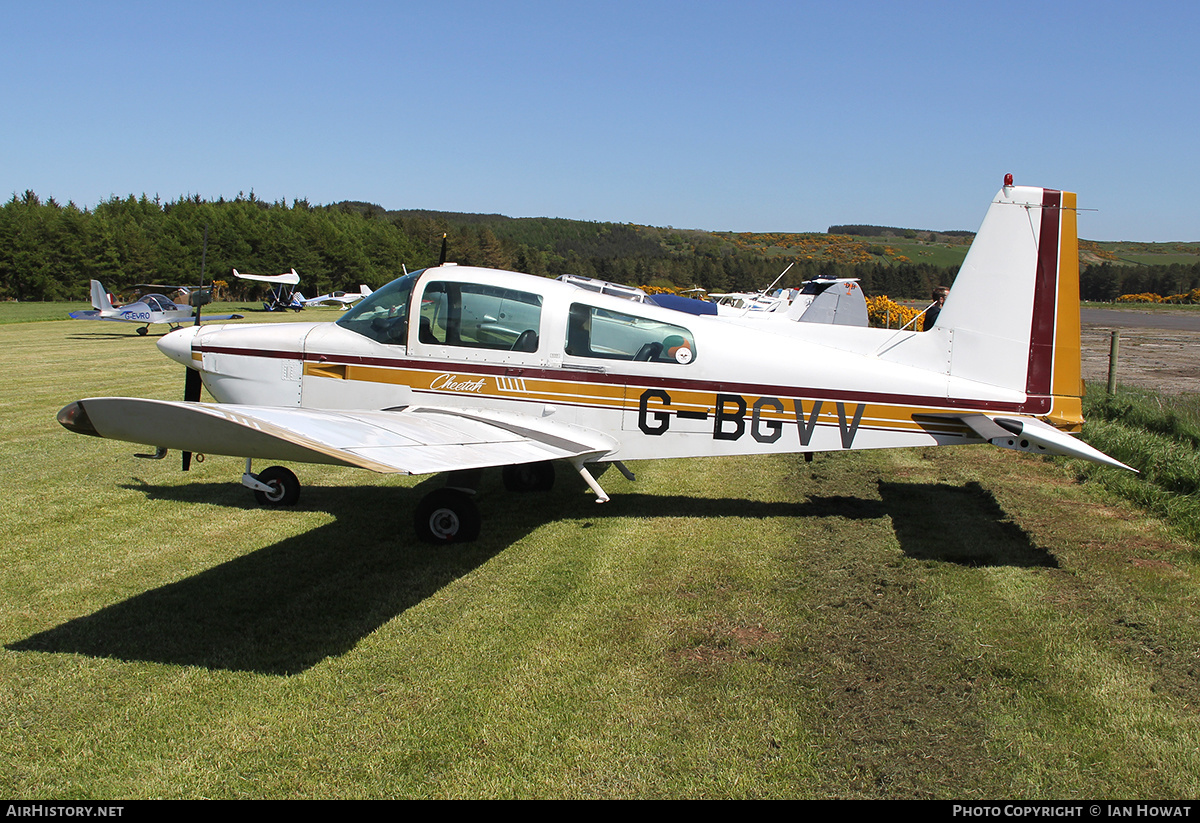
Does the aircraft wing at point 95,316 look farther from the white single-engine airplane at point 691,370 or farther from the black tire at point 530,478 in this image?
the black tire at point 530,478

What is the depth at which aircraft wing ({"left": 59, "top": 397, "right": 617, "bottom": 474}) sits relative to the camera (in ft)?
11.4

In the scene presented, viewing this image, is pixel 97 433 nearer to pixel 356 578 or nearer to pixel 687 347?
pixel 356 578

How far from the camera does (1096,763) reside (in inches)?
123

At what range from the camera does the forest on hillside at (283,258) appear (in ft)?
Result: 201

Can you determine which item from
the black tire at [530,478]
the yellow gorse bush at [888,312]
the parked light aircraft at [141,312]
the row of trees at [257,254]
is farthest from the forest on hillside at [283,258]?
the black tire at [530,478]

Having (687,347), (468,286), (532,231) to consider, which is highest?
(532,231)

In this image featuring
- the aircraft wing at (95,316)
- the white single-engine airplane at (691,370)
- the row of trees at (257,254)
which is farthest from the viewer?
the row of trees at (257,254)

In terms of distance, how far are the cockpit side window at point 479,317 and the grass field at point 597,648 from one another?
5.03ft

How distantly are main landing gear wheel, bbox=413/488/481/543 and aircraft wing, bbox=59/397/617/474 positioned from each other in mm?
573

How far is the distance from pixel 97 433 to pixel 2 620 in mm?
1676

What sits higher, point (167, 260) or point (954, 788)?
point (167, 260)

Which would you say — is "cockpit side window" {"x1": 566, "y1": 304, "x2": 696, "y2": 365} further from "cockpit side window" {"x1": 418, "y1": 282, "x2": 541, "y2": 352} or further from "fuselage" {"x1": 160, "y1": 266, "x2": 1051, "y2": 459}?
"cockpit side window" {"x1": 418, "y1": 282, "x2": 541, "y2": 352}

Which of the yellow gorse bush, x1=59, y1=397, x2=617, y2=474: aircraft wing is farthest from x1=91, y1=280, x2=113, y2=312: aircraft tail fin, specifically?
x1=59, y1=397, x2=617, y2=474: aircraft wing

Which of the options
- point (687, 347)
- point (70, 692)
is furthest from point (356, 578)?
point (687, 347)
